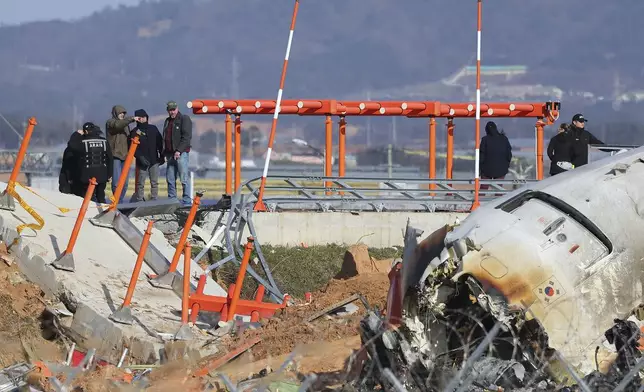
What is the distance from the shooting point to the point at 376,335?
1053cm

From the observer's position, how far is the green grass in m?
17.7

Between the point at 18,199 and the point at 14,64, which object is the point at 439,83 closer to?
the point at 14,64

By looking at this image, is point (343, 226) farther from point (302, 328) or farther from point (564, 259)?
point (564, 259)

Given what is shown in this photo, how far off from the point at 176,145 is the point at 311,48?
124761 millimetres

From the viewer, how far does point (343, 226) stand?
19.7m

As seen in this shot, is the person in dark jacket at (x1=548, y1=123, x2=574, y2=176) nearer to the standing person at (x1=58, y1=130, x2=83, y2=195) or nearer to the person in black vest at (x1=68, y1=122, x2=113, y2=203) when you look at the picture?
the person in black vest at (x1=68, y1=122, x2=113, y2=203)

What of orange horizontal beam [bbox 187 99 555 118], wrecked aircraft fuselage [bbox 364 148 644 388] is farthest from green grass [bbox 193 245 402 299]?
wrecked aircraft fuselage [bbox 364 148 644 388]

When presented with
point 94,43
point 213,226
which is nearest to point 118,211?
point 213,226

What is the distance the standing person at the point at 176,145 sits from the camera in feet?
64.2

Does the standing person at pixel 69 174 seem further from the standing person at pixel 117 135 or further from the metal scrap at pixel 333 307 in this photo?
the metal scrap at pixel 333 307

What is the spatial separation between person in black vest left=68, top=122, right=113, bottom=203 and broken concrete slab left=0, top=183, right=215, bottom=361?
125 centimetres

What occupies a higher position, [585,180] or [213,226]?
[585,180]

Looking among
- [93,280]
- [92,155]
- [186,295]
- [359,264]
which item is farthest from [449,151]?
[186,295]

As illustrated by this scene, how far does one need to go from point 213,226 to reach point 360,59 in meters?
118
